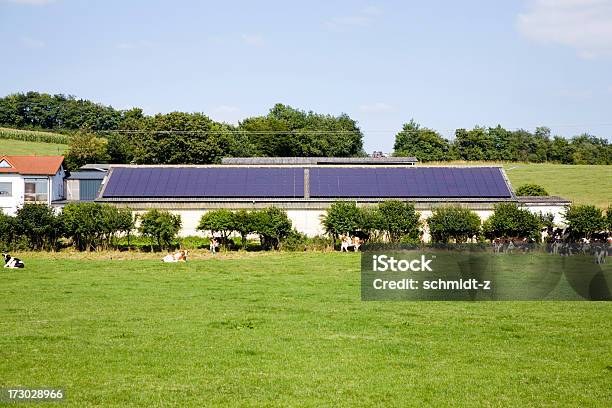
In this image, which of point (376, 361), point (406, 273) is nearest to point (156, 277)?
point (406, 273)

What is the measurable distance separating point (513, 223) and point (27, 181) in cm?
3386

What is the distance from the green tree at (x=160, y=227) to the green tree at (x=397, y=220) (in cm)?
1156

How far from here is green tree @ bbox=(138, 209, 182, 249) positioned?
41112 mm

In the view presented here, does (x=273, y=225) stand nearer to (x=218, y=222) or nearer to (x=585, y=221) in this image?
(x=218, y=222)

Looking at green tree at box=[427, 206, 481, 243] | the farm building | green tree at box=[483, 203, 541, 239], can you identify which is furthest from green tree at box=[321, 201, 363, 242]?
green tree at box=[483, 203, 541, 239]

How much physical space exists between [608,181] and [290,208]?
185 ft

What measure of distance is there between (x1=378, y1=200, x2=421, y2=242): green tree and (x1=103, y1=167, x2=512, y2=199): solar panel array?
5376 mm

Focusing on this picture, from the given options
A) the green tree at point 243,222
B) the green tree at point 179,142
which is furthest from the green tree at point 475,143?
the green tree at point 243,222

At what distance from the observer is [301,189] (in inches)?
1953

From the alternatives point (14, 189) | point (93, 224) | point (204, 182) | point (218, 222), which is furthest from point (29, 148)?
point (218, 222)

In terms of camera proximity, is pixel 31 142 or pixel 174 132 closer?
pixel 174 132

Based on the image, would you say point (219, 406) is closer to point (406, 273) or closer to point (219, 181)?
point (406, 273)

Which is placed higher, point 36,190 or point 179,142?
point 179,142

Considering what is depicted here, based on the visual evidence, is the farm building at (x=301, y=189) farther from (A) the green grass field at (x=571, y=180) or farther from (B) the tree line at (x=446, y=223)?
(A) the green grass field at (x=571, y=180)
